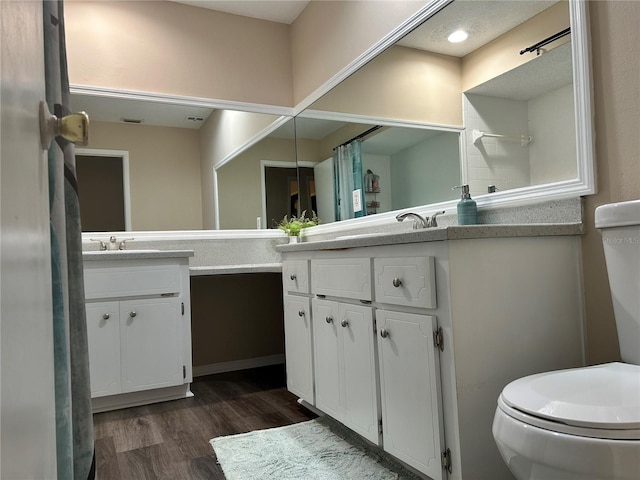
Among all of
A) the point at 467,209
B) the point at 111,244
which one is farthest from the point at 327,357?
the point at 111,244

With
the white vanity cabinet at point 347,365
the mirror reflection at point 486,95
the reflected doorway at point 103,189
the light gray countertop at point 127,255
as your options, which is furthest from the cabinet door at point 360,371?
the reflected doorway at point 103,189

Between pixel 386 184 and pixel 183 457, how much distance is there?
167 cm

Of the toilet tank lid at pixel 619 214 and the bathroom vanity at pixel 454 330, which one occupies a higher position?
the toilet tank lid at pixel 619 214

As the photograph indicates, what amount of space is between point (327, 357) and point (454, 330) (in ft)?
2.69

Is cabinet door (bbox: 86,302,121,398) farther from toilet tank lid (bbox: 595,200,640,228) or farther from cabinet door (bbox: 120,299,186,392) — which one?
toilet tank lid (bbox: 595,200,640,228)

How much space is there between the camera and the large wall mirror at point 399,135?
158 cm

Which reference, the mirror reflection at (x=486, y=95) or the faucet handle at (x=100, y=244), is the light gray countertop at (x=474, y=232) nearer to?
the mirror reflection at (x=486, y=95)

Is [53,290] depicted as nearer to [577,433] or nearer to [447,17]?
[577,433]

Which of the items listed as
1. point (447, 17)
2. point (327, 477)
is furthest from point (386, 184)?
point (327, 477)

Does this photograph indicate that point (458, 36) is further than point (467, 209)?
Yes

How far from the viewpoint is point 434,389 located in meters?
1.35

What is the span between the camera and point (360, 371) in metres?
1.73

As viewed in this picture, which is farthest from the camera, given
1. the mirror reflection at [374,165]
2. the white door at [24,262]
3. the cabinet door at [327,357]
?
the mirror reflection at [374,165]

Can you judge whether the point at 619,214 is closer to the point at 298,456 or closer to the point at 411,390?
the point at 411,390
